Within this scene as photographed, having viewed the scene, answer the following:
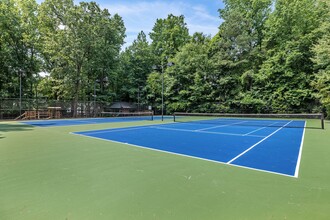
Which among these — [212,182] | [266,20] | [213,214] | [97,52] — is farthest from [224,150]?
[266,20]

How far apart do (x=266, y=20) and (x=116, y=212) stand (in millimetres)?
31150

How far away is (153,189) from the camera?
3.16 metres

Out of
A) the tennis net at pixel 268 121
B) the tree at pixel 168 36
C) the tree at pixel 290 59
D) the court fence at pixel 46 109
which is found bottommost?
the tennis net at pixel 268 121

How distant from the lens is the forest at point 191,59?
23266mm

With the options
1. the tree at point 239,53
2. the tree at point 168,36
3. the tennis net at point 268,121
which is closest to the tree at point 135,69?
the tree at point 168,36

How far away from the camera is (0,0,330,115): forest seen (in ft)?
76.3

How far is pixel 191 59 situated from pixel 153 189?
1090 inches

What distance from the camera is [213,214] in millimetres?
2422

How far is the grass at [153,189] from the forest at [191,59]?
18.9m

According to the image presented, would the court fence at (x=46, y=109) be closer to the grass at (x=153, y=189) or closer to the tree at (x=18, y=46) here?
the tree at (x=18, y=46)

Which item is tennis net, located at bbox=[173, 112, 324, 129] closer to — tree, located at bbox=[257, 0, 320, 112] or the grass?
tree, located at bbox=[257, 0, 320, 112]

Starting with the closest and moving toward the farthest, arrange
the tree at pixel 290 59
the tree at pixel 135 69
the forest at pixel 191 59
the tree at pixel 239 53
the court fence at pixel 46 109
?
the court fence at pixel 46 109
the tree at pixel 290 59
the forest at pixel 191 59
the tree at pixel 239 53
the tree at pixel 135 69

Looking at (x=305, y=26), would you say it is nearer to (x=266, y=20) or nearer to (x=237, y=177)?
(x=266, y=20)

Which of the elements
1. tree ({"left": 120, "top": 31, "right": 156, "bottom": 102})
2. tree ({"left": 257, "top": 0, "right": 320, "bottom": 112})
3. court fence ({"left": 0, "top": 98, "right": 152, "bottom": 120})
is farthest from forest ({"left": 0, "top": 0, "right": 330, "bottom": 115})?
court fence ({"left": 0, "top": 98, "right": 152, "bottom": 120})
